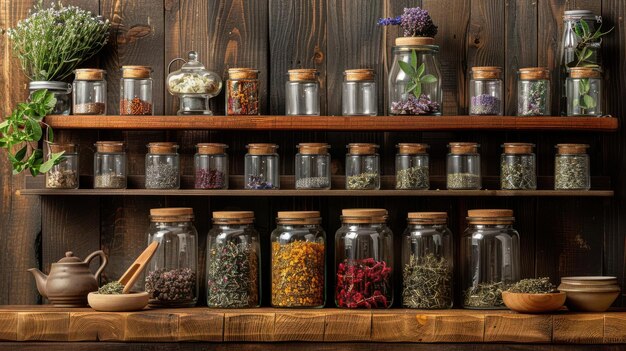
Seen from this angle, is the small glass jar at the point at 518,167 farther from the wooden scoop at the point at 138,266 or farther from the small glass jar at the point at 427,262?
the wooden scoop at the point at 138,266

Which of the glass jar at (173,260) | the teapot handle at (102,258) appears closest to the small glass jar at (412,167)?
the glass jar at (173,260)

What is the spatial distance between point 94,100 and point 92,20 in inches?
10.0

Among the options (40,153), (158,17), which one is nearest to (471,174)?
(158,17)

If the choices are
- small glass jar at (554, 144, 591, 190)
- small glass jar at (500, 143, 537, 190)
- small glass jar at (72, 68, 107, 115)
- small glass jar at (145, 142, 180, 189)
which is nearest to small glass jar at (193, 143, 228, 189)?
small glass jar at (145, 142, 180, 189)

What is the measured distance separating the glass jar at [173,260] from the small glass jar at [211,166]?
0.35 ft

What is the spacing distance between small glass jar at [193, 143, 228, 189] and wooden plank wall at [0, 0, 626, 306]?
0.37 ft

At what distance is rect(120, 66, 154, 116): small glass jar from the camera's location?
3.05 metres

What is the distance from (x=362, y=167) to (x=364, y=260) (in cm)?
30

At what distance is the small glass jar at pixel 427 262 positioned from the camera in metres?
2.93

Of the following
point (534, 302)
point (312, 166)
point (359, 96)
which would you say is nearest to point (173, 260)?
point (312, 166)

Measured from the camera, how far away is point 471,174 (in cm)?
305

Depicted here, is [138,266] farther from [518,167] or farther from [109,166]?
[518,167]

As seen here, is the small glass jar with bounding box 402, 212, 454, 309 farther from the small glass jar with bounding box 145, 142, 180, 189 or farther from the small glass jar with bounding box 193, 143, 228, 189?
the small glass jar with bounding box 145, 142, 180, 189

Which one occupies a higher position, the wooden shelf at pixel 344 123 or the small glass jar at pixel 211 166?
the wooden shelf at pixel 344 123
